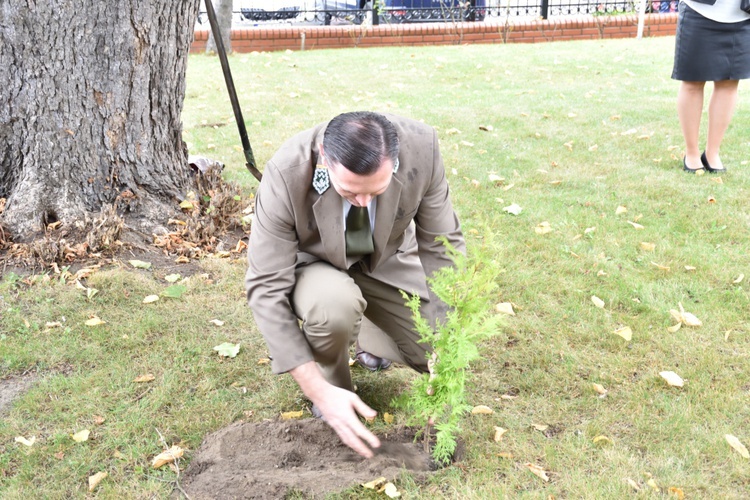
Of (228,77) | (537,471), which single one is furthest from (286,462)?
(228,77)

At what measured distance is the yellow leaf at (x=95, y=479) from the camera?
A: 2.53 m

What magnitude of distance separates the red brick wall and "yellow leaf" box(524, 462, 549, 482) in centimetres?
946

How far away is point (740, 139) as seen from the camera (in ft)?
20.0

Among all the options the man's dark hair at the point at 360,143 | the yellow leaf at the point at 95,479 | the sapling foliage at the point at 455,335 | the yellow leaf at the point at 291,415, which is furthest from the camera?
the yellow leaf at the point at 291,415

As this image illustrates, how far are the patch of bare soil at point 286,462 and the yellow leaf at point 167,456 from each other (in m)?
0.06

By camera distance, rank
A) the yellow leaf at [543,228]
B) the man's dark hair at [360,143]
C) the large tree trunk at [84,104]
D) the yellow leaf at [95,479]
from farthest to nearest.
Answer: the yellow leaf at [543,228] → the large tree trunk at [84,104] → the yellow leaf at [95,479] → the man's dark hair at [360,143]

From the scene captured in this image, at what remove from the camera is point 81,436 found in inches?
108

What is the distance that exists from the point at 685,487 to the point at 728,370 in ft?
2.74

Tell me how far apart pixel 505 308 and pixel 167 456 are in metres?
1.80

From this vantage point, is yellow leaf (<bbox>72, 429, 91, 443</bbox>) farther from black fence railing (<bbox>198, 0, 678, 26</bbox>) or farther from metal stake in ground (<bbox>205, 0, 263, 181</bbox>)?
black fence railing (<bbox>198, 0, 678, 26</bbox>)

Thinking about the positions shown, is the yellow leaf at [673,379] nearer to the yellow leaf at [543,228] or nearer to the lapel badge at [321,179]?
the yellow leaf at [543,228]

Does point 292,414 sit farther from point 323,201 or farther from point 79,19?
point 79,19

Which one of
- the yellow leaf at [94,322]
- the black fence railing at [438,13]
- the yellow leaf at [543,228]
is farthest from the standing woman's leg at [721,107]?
the black fence railing at [438,13]

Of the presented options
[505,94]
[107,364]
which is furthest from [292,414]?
[505,94]
